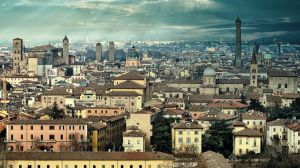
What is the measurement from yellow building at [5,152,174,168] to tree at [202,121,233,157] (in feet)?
8.55

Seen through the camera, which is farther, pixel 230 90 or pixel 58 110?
pixel 230 90

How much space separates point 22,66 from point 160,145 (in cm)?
2872

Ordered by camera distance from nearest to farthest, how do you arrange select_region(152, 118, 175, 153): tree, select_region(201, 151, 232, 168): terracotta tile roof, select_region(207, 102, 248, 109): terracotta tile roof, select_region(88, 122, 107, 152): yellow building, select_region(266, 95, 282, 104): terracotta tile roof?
select_region(201, 151, 232, 168): terracotta tile roof < select_region(152, 118, 175, 153): tree < select_region(88, 122, 107, 152): yellow building < select_region(207, 102, 248, 109): terracotta tile roof < select_region(266, 95, 282, 104): terracotta tile roof

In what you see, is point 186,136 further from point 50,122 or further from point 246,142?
point 50,122

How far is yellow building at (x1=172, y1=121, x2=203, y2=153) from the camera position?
1856cm

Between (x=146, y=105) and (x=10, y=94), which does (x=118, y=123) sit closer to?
(x=146, y=105)

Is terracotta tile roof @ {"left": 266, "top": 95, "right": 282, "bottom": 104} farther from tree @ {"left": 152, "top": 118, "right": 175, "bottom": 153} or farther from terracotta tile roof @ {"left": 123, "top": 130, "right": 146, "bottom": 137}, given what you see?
terracotta tile roof @ {"left": 123, "top": 130, "right": 146, "bottom": 137}

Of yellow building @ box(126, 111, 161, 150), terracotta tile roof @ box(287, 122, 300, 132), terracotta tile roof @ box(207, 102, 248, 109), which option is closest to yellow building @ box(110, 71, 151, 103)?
terracotta tile roof @ box(207, 102, 248, 109)

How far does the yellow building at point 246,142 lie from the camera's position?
18359 mm

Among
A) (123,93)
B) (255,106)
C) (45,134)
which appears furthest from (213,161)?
(255,106)

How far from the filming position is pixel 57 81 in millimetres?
A: 39375

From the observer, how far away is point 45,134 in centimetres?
1872

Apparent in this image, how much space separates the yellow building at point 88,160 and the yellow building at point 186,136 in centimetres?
248

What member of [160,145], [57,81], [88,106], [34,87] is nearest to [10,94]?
[34,87]
